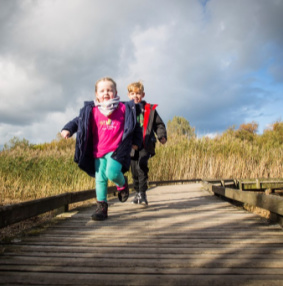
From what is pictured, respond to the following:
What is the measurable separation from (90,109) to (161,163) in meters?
7.80

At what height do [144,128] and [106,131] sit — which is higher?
[144,128]

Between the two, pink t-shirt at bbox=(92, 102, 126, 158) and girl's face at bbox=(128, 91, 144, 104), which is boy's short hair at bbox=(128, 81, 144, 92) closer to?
girl's face at bbox=(128, 91, 144, 104)

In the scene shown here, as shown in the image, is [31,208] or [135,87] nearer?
[31,208]

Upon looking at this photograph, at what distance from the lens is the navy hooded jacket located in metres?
2.76

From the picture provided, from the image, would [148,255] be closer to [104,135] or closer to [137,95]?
[104,135]

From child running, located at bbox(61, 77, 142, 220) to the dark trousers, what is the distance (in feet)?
3.13

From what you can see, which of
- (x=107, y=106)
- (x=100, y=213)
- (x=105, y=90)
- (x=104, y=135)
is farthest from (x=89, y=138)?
(x=100, y=213)

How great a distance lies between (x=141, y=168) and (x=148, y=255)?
238 centimetres

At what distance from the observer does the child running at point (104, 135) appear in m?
2.77

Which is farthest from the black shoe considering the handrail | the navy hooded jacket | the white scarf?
the white scarf

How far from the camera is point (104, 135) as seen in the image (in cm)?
282

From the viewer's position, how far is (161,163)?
1046 cm

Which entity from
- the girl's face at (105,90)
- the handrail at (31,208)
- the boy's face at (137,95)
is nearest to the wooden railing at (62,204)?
the handrail at (31,208)

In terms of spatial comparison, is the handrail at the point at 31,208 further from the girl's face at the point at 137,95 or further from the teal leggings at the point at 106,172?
the girl's face at the point at 137,95
